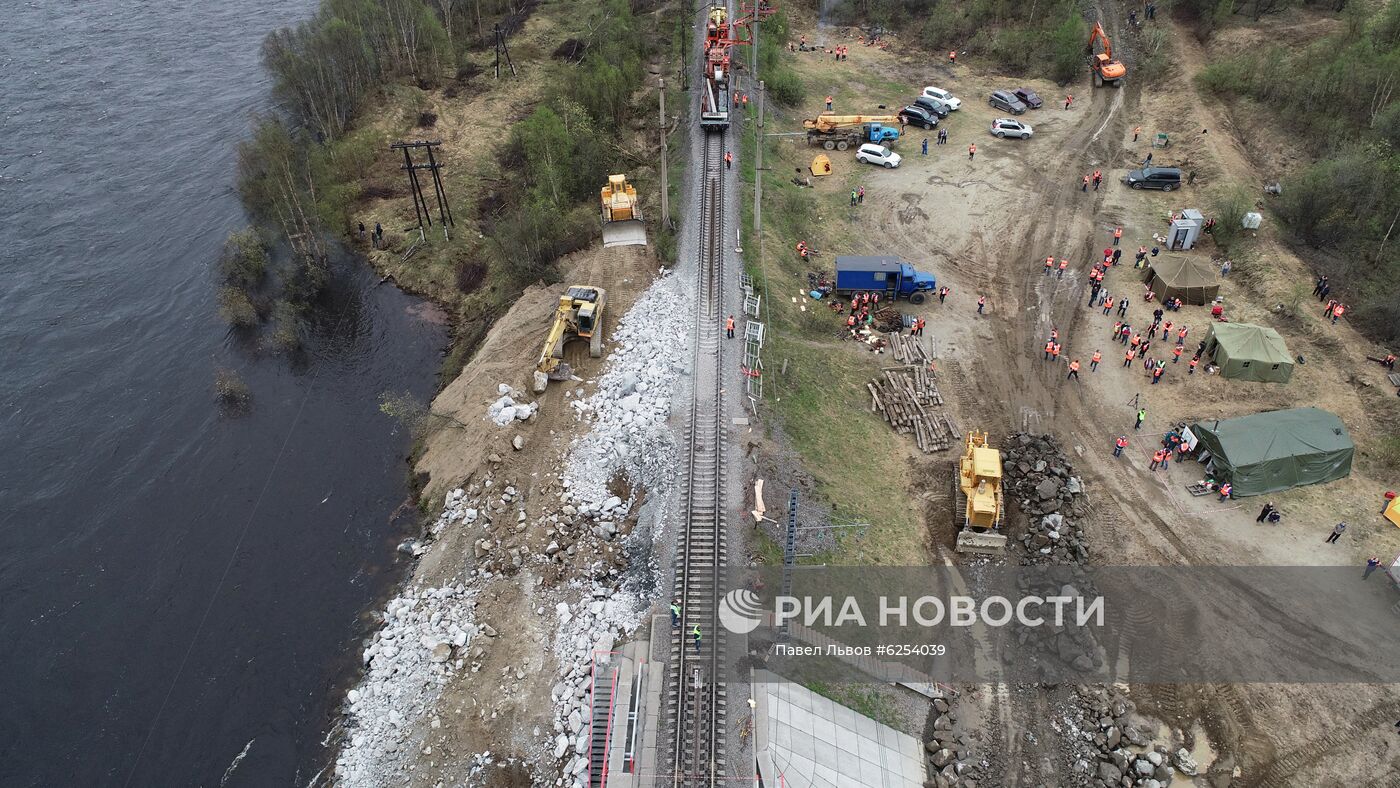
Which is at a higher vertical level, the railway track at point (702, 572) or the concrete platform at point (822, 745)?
the railway track at point (702, 572)

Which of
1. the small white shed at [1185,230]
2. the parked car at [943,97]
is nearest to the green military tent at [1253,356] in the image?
the small white shed at [1185,230]

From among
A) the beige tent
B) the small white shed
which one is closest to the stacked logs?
the beige tent

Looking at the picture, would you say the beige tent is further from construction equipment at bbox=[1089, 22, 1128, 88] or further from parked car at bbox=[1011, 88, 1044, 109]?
construction equipment at bbox=[1089, 22, 1128, 88]

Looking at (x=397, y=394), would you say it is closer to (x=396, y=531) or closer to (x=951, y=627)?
(x=396, y=531)

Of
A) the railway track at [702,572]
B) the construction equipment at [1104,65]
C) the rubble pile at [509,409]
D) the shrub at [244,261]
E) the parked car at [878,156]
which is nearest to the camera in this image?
the railway track at [702,572]

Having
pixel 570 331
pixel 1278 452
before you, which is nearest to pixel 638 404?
pixel 570 331

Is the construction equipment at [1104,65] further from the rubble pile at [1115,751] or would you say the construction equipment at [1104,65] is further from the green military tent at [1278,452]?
the rubble pile at [1115,751]
